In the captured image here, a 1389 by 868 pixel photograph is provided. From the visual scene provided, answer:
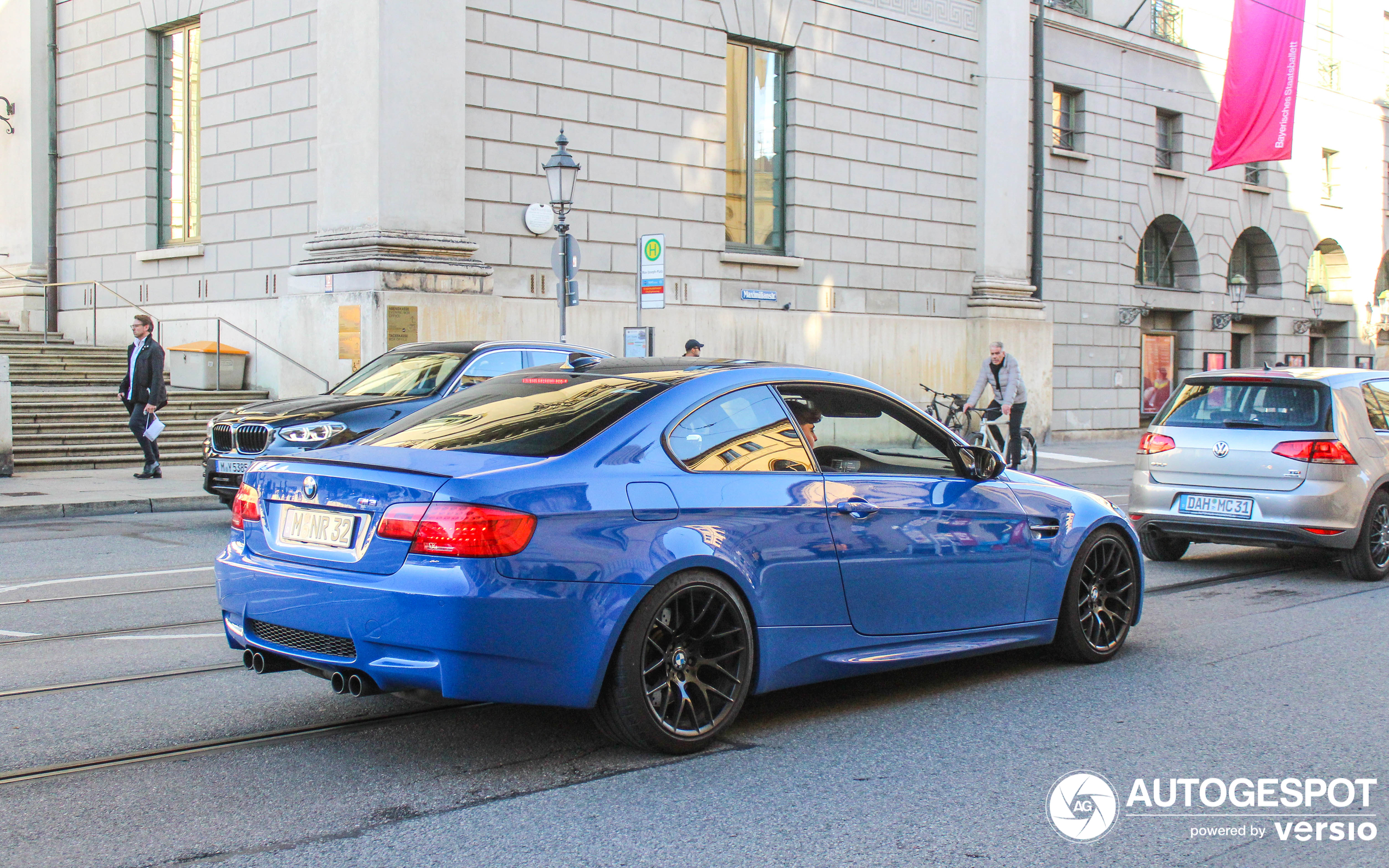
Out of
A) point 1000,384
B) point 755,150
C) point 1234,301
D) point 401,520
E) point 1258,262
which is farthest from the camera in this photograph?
point 1258,262

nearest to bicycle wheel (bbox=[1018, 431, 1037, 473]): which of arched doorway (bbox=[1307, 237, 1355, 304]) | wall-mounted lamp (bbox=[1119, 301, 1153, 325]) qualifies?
wall-mounted lamp (bbox=[1119, 301, 1153, 325])

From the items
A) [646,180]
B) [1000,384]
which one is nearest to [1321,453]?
[1000,384]

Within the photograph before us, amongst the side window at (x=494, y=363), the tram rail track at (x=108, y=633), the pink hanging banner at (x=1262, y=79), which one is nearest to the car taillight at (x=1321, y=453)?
the side window at (x=494, y=363)

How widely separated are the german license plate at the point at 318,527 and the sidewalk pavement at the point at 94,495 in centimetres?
958

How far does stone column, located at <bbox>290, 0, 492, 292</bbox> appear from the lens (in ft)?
62.8

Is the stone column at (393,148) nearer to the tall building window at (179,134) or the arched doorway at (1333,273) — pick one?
the tall building window at (179,134)

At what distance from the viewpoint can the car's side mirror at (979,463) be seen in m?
6.09

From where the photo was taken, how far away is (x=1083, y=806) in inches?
176

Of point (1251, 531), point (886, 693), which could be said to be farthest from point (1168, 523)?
point (886, 693)

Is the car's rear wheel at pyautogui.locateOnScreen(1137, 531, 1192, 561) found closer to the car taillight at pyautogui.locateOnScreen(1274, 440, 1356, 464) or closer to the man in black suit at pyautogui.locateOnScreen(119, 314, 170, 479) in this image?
the car taillight at pyautogui.locateOnScreen(1274, 440, 1356, 464)

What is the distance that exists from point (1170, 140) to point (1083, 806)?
30.8m

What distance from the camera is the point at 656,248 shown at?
17.8m

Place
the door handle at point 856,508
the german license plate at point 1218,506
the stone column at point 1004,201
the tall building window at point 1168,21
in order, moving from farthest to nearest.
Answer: the tall building window at point 1168,21 → the stone column at point 1004,201 → the german license plate at point 1218,506 → the door handle at point 856,508

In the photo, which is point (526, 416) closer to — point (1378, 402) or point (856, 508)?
point (856, 508)
